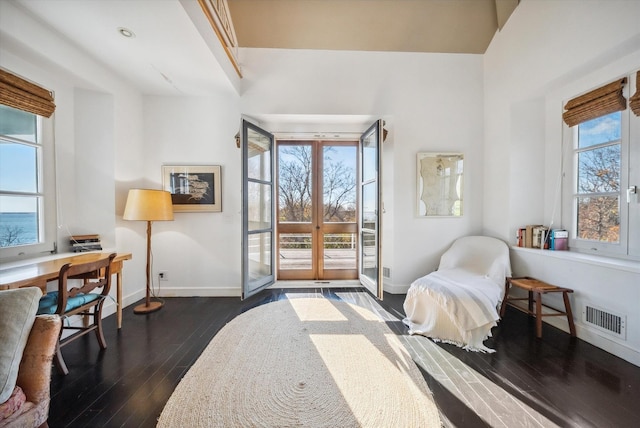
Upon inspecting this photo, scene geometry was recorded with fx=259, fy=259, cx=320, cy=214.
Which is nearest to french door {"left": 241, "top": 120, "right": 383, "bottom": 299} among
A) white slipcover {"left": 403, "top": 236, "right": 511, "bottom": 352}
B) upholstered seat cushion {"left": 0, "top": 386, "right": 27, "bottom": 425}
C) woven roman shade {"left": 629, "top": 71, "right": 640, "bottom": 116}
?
white slipcover {"left": 403, "top": 236, "right": 511, "bottom": 352}

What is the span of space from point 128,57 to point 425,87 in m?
3.52

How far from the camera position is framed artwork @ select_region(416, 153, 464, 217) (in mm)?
3537

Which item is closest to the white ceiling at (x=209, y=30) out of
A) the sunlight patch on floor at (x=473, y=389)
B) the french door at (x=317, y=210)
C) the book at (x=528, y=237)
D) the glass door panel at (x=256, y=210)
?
the glass door panel at (x=256, y=210)

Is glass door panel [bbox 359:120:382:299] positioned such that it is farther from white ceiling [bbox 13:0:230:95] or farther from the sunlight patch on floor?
white ceiling [bbox 13:0:230:95]

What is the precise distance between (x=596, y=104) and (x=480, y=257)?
5.94 ft

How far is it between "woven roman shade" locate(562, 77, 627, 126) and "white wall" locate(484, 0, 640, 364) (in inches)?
4.2

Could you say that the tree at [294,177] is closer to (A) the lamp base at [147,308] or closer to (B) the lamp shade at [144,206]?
(B) the lamp shade at [144,206]

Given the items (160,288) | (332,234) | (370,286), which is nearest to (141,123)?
(160,288)

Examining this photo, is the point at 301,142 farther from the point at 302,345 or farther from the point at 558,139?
the point at 558,139

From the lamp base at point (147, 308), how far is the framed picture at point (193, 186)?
3.91ft

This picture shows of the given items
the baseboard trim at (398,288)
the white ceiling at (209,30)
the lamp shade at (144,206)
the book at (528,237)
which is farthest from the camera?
the baseboard trim at (398,288)

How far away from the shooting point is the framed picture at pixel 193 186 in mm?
3463

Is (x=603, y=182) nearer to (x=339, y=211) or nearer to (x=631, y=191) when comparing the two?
(x=631, y=191)

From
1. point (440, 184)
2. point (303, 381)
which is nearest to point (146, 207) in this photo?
point (303, 381)
